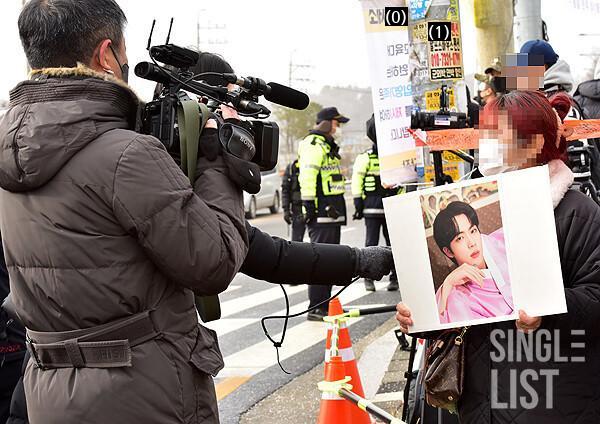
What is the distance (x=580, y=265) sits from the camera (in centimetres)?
228

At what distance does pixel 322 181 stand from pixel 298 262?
231 inches

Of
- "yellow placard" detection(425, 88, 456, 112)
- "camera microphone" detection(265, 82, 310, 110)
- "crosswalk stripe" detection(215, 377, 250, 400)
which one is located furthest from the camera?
"crosswalk stripe" detection(215, 377, 250, 400)

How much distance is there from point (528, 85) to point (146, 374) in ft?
5.88

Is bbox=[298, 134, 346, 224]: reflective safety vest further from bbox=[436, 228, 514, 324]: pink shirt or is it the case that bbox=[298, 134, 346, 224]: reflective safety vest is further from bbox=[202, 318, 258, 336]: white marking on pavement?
bbox=[436, 228, 514, 324]: pink shirt

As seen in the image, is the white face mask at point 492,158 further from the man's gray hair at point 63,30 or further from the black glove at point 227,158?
the man's gray hair at point 63,30

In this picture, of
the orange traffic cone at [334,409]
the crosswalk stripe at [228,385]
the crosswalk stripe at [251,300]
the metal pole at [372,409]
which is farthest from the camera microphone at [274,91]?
the crosswalk stripe at [251,300]

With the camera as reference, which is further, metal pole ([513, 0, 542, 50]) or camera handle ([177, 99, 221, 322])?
metal pole ([513, 0, 542, 50])

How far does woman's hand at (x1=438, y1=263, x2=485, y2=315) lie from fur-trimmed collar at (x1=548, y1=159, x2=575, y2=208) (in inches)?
12.7

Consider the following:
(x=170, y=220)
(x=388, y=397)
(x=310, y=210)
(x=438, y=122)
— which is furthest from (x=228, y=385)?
(x=170, y=220)

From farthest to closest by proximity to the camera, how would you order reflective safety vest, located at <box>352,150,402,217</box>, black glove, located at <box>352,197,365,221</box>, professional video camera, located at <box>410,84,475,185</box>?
black glove, located at <box>352,197,365,221</box>
reflective safety vest, located at <box>352,150,402,217</box>
professional video camera, located at <box>410,84,475,185</box>

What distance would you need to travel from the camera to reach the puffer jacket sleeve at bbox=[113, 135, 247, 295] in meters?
2.03

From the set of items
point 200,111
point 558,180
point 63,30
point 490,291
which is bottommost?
point 490,291

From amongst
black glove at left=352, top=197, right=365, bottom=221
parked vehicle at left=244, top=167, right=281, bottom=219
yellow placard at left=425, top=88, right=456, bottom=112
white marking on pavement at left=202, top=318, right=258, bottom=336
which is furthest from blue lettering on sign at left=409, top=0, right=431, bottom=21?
parked vehicle at left=244, top=167, right=281, bottom=219

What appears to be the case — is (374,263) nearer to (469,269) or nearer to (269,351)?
(469,269)
